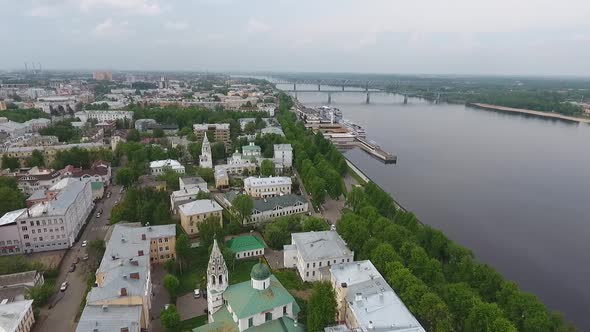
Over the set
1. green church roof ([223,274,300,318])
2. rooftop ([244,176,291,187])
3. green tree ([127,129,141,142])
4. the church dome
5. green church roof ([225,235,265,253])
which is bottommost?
green church roof ([225,235,265,253])

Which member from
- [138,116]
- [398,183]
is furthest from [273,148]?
[138,116]

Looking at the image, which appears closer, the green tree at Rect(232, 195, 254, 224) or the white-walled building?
the green tree at Rect(232, 195, 254, 224)

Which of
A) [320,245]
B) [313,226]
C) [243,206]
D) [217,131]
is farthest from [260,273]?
[217,131]

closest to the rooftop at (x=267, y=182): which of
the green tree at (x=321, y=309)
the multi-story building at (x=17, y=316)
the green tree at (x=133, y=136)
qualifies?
the green tree at (x=321, y=309)

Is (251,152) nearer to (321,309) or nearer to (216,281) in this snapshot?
(216,281)

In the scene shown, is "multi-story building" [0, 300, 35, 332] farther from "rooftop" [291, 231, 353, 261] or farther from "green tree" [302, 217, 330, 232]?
"green tree" [302, 217, 330, 232]

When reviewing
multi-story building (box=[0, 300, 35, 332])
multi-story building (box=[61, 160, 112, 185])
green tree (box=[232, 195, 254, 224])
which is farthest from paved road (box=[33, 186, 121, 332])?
green tree (box=[232, 195, 254, 224])
